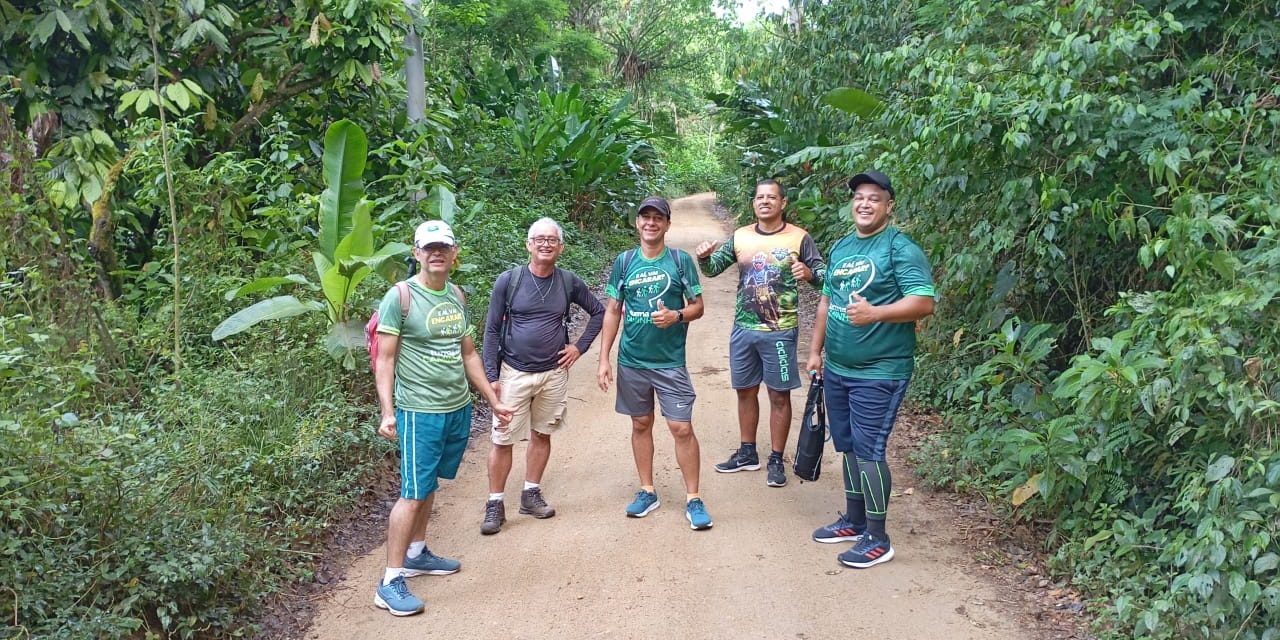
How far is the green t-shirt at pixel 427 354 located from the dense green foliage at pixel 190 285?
1.02 metres

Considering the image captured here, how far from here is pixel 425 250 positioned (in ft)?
13.8

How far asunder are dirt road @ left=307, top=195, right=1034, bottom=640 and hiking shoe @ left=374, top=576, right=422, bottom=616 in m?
0.05

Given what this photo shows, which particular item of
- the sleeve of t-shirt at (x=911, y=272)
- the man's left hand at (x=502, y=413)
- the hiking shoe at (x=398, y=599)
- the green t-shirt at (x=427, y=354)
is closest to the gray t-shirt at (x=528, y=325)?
the man's left hand at (x=502, y=413)

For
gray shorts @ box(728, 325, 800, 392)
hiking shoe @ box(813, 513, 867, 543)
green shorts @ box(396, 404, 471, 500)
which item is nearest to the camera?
green shorts @ box(396, 404, 471, 500)

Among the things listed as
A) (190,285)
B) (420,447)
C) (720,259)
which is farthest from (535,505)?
(190,285)

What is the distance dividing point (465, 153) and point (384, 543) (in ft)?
30.0

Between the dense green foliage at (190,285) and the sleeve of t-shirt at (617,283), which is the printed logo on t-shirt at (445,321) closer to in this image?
the sleeve of t-shirt at (617,283)

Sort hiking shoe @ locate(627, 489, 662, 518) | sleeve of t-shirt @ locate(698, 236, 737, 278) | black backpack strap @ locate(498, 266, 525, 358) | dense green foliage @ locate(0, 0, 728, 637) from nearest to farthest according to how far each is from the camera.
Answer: dense green foliage @ locate(0, 0, 728, 637)
black backpack strap @ locate(498, 266, 525, 358)
hiking shoe @ locate(627, 489, 662, 518)
sleeve of t-shirt @ locate(698, 236, 737, 278)

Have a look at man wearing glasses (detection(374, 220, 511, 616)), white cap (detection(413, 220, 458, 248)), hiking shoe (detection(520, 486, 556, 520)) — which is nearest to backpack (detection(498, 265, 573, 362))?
man wearing glasses (detection(374, 220, 511, 616))

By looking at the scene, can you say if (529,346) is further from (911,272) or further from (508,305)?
(911,272)

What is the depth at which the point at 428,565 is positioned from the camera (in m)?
4.64

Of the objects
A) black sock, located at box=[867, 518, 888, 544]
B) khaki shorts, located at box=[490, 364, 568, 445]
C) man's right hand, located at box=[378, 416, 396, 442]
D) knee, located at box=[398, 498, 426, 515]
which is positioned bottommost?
black sock, located at box=[867, 518, 888, 544]

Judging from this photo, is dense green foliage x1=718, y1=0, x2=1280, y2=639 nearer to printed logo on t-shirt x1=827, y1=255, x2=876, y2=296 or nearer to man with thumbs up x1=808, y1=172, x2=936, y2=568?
man with thumbs up x1=808, y1=172, x2=936, y2=568

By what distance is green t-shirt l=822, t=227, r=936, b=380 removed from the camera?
434 cm
